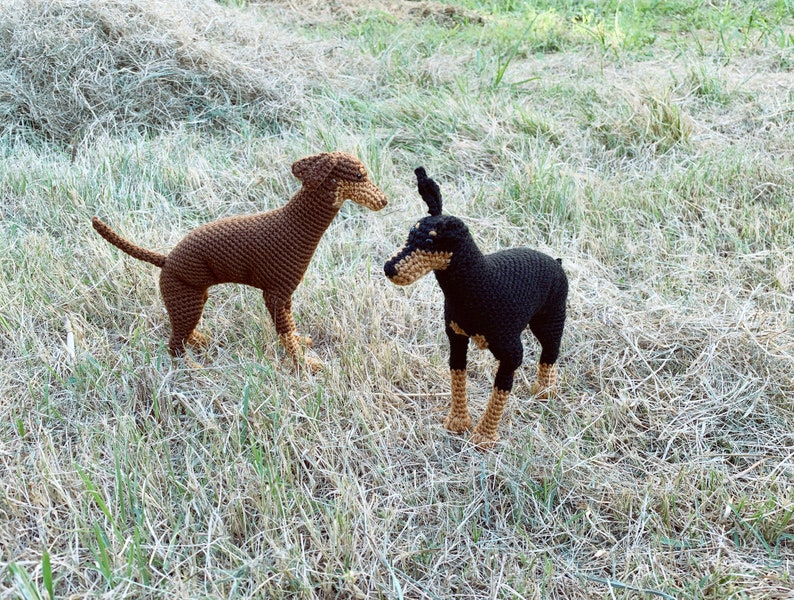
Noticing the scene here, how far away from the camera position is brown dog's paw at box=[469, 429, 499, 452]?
2037 millimetres

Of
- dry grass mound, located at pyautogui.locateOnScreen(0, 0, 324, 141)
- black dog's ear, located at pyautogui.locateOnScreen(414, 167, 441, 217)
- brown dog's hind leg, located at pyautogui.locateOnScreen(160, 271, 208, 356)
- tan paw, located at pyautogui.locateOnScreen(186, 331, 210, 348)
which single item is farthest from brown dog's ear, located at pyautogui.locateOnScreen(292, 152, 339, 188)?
dry grass mound, located at pyautogui.locateOnScreen(0, 0, 324, 141)

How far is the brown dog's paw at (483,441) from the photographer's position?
204 centimetres

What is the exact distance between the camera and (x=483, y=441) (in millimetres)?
2037

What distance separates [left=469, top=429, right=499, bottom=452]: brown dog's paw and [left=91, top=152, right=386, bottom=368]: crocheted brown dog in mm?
676

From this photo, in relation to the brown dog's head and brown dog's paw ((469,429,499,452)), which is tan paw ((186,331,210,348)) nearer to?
the brown dog's head

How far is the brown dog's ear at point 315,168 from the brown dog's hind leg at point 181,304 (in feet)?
1.62

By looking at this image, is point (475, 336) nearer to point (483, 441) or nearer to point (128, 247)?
point (483, 441)

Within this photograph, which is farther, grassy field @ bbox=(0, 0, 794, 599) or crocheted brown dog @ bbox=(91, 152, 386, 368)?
crocheted brown dog @ bbox=(91, 152, 386, 368)

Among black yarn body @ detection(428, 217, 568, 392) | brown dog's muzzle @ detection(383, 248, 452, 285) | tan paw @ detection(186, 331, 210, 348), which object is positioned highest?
brown dog's muzzle @ detection(383, 248, 452, 285)

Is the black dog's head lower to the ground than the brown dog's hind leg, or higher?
higher

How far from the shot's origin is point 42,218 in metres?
3.13

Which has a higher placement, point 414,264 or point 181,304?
point 414,264

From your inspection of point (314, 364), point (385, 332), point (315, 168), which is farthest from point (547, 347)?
point (315, 168)

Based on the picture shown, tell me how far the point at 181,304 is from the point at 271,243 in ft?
1.19
